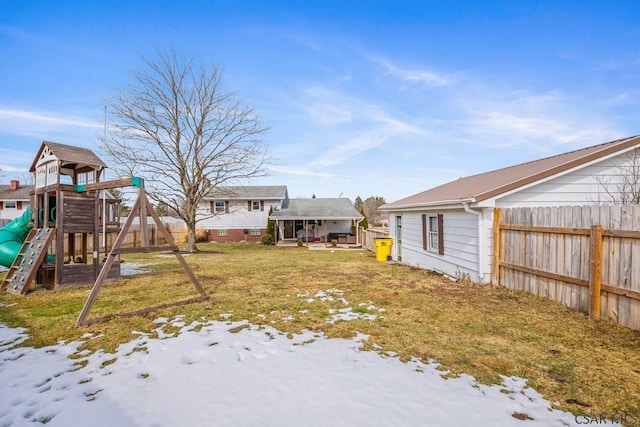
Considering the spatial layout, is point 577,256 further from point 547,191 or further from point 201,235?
point 201,235

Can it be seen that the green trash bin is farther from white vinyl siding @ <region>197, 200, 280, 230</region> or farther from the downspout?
white vinyl siding @ <region>197, 200, 280, 230</region>

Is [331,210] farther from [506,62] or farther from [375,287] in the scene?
[375,287]

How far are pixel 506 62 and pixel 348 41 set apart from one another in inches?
258

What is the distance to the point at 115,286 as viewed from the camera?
878cm

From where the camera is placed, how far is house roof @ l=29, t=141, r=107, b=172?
8.76 m

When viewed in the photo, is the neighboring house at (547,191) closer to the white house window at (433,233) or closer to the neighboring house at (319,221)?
the white house window at (433,233)

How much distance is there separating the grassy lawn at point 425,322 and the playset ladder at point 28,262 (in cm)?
33

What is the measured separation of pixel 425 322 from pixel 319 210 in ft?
68.2

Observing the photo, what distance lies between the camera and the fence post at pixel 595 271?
5.18 meters

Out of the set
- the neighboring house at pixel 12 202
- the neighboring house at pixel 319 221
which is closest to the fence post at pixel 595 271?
the neighboring house at pixel 319 221

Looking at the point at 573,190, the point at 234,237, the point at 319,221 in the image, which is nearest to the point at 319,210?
the point at 319,221

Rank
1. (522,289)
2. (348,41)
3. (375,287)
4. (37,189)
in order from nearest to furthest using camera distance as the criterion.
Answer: (522,289) → (375,287) → (37,189) → (348,41)

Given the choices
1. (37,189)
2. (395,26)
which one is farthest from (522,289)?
(37,189)

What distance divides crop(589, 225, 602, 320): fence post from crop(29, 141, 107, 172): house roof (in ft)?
38.7
